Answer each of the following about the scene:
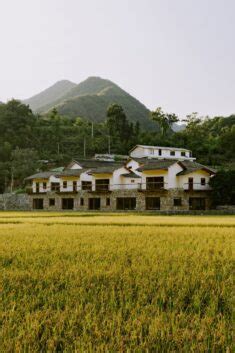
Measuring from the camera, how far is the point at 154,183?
43.4 metres

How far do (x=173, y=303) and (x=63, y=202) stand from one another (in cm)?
4636

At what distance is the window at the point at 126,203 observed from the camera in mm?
44706

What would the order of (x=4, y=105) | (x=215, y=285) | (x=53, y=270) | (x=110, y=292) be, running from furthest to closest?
1. (x=4, y=105)
2. (x=53, y=270)
3. (x=215, y=285)
4. (x=110, y=292)

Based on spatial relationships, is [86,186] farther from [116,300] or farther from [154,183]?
[116,300]

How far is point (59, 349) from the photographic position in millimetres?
3844

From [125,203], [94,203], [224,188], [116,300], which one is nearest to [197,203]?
[224,188]

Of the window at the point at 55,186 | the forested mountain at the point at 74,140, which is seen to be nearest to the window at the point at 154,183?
the window at the point at 55,186

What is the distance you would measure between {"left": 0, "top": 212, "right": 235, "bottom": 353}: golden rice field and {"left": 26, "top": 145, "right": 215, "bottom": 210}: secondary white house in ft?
107

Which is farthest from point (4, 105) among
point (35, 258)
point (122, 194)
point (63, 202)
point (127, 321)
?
point (127, 321)

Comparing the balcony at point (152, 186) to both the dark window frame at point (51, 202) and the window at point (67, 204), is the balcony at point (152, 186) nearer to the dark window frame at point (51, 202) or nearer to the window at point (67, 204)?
the window at point (67, 204)

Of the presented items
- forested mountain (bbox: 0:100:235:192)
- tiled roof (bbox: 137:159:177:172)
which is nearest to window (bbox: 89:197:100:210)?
tiled roof (bbox: 137:159:177:172)

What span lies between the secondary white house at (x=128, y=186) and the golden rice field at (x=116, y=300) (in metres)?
32.5

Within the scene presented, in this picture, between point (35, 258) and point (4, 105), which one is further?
point (4, 105)

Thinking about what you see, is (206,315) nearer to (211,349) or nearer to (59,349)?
(211,349)
